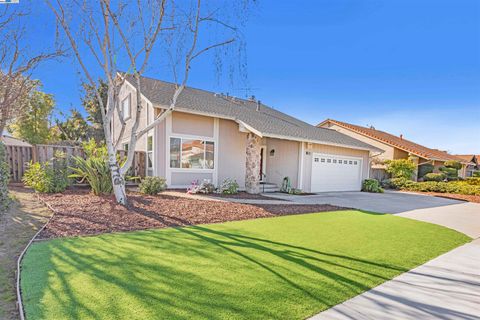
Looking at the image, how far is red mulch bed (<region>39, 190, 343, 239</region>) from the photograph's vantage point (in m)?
5.77

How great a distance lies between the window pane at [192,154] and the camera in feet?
41.1

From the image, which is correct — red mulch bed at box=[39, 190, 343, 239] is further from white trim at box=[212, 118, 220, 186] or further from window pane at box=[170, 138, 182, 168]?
white trim at box=[212, 118, 220, 186]

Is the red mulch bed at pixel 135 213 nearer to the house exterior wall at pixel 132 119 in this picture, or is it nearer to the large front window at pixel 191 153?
the large front window at pixel 191 153

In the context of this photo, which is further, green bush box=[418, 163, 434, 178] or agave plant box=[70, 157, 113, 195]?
green bush box=[418, 163, 434, 178]

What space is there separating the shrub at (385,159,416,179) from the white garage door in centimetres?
572

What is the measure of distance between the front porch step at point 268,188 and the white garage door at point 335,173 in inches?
85.9

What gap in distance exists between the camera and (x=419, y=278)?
3809mm

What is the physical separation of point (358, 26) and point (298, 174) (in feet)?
25.0

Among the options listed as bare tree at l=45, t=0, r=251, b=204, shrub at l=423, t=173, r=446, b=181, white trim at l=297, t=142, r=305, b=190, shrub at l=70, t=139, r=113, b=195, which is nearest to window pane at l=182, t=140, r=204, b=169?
shrub at l=70, t=139, r=113, b=195

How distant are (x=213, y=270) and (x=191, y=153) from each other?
942 centimetres

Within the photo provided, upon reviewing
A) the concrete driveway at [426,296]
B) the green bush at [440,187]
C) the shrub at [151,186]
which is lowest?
the green bush at [440,187]

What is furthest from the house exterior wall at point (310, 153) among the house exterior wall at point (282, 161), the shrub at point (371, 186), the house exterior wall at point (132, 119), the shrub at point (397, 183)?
the house exterior wall at point (132, 119)

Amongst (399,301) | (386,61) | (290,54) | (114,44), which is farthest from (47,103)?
(399,301)

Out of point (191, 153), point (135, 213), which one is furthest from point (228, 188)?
point (135, 213)
